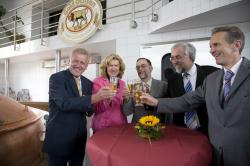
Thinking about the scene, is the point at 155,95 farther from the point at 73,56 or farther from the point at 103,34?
the point at 103,34

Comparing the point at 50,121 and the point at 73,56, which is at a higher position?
the point at 73,56

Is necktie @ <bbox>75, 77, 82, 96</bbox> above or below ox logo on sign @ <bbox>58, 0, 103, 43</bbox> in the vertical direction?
below

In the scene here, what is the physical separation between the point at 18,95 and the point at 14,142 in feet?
21.3

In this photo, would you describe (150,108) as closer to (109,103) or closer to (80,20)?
(109,103)

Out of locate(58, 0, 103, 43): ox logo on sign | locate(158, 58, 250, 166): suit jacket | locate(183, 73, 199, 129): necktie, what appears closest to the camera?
locate(158, 58, 250, 166): suit jacket

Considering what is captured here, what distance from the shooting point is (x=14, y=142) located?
99.5 inches

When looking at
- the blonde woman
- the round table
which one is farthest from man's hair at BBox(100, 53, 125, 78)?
the round table

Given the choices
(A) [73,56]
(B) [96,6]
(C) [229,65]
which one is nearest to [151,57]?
(B) [96,6]

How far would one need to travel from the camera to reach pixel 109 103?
6.95 ft

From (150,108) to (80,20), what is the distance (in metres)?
3.09

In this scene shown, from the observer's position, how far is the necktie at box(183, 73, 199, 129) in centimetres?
201

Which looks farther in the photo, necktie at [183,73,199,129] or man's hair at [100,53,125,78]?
man's hair at [100,53,125,78]

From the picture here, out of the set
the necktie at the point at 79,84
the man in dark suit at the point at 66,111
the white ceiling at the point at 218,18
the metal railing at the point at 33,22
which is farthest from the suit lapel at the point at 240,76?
the metal railing at the point at 33,22

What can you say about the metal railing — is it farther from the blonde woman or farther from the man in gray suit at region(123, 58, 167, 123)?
the blonde woman
